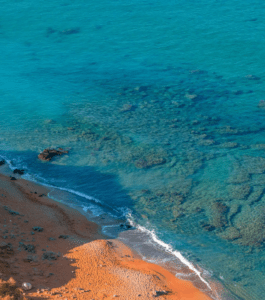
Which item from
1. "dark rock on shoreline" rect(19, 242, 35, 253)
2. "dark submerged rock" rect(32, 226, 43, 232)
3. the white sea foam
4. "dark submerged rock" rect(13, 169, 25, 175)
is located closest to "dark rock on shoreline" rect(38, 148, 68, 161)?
"dark submerged rock" rect(13, 169, 25, 175)

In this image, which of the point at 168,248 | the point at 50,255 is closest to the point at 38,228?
the point at 50,255

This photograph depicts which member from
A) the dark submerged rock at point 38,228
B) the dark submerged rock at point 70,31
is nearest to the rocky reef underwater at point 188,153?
the dark submerged rock at point 38,228

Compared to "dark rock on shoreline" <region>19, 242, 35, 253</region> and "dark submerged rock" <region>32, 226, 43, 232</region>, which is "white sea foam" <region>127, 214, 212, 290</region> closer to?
"dark submerged rock" <region>32, 226, 43, 232</region>

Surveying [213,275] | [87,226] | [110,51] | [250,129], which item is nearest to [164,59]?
[110,51]

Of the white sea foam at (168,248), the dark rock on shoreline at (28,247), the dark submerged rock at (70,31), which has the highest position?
the dark submerged rock at (70,31)

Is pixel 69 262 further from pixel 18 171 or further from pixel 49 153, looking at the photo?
pixel 49 153

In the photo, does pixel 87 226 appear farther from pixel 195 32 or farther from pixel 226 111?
pixel 195 32

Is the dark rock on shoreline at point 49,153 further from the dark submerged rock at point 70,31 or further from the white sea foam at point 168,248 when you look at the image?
the dark submerged rock at point 70,31
